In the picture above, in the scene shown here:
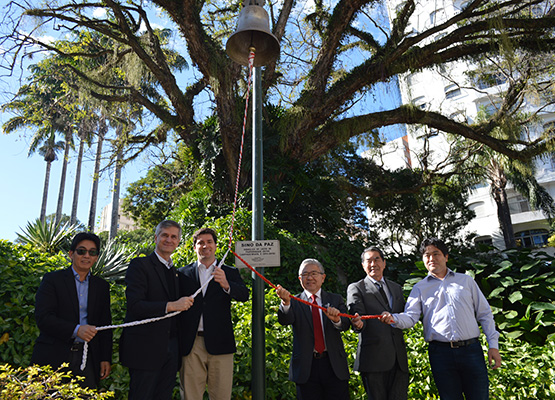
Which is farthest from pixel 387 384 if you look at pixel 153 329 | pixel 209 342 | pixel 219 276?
pixel 153 329

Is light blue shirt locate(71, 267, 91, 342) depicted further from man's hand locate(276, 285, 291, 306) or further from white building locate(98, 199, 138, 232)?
white building locate(98, 199, 138, 232)

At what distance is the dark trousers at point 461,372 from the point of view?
126 inches

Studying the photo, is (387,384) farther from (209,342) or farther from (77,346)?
(77,346)

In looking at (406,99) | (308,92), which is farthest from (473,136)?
(308,92)

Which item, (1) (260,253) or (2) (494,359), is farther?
(1) (260,253)

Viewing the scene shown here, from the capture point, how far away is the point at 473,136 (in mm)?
10477

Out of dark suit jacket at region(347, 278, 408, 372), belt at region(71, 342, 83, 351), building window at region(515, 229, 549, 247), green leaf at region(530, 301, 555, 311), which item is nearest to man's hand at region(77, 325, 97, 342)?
belt at region(71, 342, 83, 351)

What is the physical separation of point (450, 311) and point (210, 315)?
6.75ft

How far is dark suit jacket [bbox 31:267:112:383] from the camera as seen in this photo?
3.02 meters

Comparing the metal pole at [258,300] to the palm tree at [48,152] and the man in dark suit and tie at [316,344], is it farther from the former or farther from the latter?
the palm tree at [48,152]

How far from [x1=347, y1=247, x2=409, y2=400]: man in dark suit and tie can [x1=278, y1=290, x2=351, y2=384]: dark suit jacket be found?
168 millimetres

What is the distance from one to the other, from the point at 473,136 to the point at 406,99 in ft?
6.52

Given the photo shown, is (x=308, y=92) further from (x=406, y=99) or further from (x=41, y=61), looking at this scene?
(x=41, y=61)

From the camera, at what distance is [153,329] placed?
10.3ft
